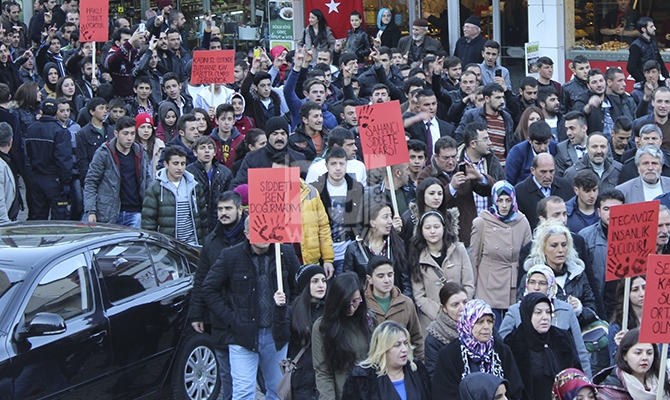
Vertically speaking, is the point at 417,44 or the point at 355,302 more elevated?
→ the point at 417,44

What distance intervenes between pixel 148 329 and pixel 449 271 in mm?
2287

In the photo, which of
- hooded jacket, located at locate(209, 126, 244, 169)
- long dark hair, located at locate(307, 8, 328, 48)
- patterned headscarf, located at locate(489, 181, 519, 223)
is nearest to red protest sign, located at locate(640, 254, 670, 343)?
patterned headscarf, located at locate(489, 181, 519, 223)

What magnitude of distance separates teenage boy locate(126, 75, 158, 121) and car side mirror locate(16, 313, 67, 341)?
7.13 m

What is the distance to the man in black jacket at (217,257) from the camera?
26.3ft

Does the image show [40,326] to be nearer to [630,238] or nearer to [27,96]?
[630,238]

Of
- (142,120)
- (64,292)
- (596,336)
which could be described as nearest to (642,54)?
(142,120)

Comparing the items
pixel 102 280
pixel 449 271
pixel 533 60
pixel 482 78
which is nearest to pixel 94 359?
pixel 102 280

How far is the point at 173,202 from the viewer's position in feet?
33.0

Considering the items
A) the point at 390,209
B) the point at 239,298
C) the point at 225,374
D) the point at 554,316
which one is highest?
the point at 390,209

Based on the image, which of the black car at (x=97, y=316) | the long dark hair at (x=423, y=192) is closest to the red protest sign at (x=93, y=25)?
the black car at (x=97, y=316)

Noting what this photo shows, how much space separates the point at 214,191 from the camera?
10.4 meters

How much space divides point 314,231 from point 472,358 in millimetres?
2656

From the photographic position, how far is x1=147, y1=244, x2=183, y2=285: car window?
8322 mm

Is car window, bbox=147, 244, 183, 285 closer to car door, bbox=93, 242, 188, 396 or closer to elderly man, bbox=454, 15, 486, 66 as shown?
car door, bbox=93, 242, 188, 396
